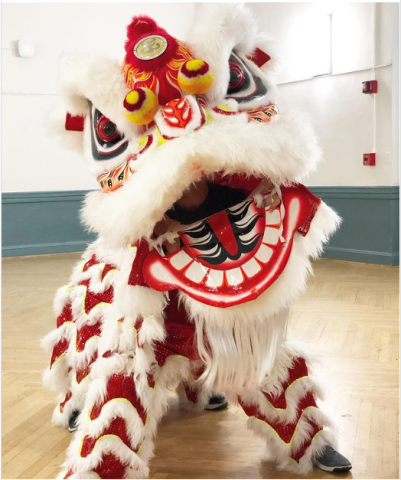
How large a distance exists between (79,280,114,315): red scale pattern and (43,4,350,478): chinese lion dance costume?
0.06 m

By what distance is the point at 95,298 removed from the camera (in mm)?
1554

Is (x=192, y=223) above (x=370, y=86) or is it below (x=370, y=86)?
below

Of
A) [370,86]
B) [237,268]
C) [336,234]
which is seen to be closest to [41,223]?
[336,234]

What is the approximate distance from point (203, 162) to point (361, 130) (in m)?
4.09

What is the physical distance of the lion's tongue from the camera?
1209 millimetres

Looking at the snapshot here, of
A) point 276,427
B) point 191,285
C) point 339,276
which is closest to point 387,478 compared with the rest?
point 276,427

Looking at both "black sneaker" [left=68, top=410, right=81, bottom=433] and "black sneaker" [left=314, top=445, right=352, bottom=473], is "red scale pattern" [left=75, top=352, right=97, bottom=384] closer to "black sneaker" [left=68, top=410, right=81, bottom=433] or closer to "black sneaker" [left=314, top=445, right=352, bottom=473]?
"black sneaker" [left=68, top=410, right=81, bottom=433]

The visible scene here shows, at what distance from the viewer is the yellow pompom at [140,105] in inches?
46.8

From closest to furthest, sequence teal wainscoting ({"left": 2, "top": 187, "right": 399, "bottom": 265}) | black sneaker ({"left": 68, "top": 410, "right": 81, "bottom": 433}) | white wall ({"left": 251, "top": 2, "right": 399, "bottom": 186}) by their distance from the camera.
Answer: black sneaker ({"left": 68, "top": 410, "right": 81, "bottom": 433})
white wall ({"left": 251, "top": 2, "right": 399, "bottom": 186})
teal wainscoting ({"left": 2, "top": 187, "right": 399, "bottom": 265})

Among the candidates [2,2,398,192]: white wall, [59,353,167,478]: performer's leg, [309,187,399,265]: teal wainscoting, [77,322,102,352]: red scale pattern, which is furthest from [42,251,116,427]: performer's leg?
[309,187,399,265]: teal wainscoting

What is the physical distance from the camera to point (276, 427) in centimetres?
149

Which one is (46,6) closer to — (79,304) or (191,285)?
(79,304)

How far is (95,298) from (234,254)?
19.9 inches

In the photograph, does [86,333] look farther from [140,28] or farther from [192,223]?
[140,28]
